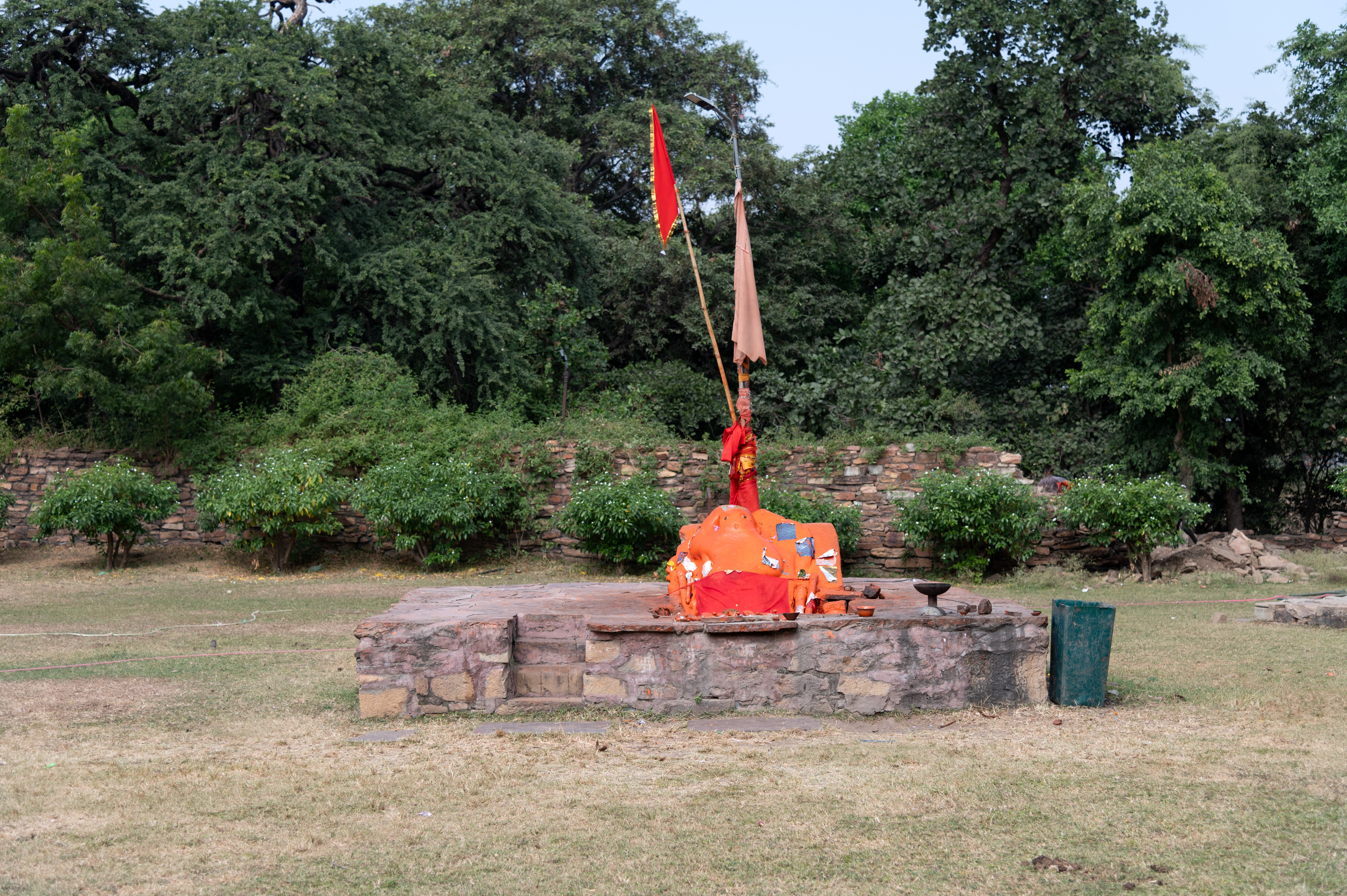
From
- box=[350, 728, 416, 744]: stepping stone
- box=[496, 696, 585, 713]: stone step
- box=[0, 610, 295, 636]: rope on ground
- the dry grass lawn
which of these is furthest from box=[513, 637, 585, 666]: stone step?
box=[0, 610, 295, 636]: rope on ground

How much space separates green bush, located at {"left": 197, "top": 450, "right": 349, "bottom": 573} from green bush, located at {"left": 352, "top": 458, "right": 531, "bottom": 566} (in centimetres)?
49

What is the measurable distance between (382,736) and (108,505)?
931cm

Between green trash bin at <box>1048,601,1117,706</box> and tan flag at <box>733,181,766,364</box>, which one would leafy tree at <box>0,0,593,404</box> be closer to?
tan flag at <box>733,181,766,364</box>

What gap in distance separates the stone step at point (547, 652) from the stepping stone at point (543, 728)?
1.84 ft

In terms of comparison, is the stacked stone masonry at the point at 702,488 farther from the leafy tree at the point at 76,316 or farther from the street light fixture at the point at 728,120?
the street light fixture at the point at 728,120

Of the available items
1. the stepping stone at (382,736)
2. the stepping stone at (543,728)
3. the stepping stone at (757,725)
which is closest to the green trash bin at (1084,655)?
the stepping stone at (757,725)

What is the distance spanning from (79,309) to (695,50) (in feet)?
46.9

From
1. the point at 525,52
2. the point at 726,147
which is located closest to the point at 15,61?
the point at 525,52

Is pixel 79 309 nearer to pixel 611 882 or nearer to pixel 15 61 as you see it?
pixel 15 61

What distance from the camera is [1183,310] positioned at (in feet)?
49.3

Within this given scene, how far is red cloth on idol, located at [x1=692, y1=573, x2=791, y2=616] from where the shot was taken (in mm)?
6355

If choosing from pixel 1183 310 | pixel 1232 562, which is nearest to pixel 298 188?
pixel 1183 310

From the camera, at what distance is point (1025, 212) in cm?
1792

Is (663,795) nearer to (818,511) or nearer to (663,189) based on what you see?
(663,189)
